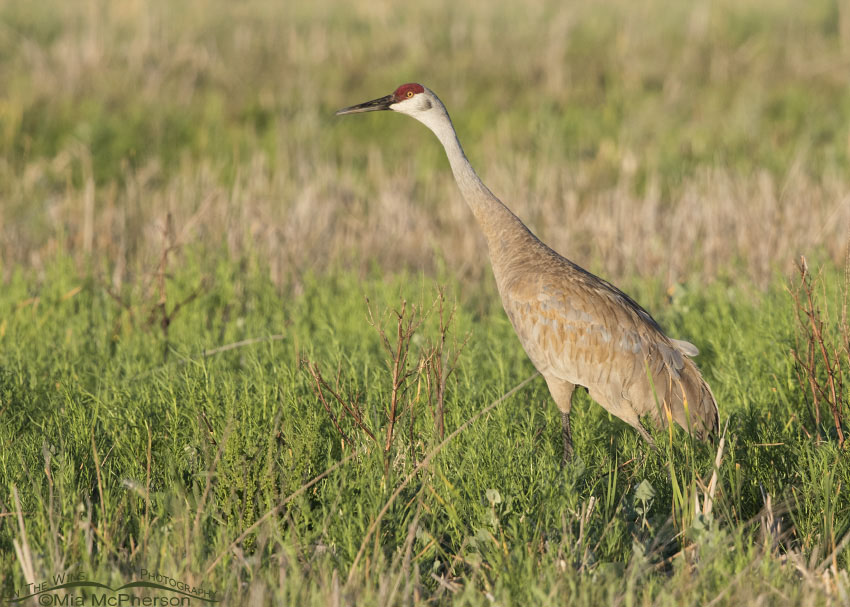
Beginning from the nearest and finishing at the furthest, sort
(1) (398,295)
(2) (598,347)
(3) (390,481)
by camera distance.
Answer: (3) (390,481), (2) (598,347), (1) (398,295)

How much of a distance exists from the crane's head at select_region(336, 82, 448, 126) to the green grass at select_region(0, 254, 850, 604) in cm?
126

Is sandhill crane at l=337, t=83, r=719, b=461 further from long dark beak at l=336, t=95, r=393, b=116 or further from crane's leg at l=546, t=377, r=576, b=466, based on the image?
long dark beak at l=336, t=95, r=393, b=116

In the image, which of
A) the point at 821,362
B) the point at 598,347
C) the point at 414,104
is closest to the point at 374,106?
the point at 414,104

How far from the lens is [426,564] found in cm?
334

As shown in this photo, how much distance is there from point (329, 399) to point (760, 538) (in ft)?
6.62

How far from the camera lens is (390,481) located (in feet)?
11.6

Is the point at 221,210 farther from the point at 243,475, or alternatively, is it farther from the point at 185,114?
the point at 243,475

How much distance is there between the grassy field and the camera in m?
3.22

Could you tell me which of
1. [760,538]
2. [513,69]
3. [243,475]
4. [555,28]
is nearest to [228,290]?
[243,475]

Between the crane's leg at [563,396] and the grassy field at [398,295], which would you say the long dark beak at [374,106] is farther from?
the crane's leg at [563,396]

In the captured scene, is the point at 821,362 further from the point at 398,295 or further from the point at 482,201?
the point at 398,295

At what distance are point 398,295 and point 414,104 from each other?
1393mm

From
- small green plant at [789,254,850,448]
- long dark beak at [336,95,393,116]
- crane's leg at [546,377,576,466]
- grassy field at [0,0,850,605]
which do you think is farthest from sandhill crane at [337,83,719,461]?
long dark beak at [336,95,393,116]

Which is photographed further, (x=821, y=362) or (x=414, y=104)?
(x=414, y=104)
